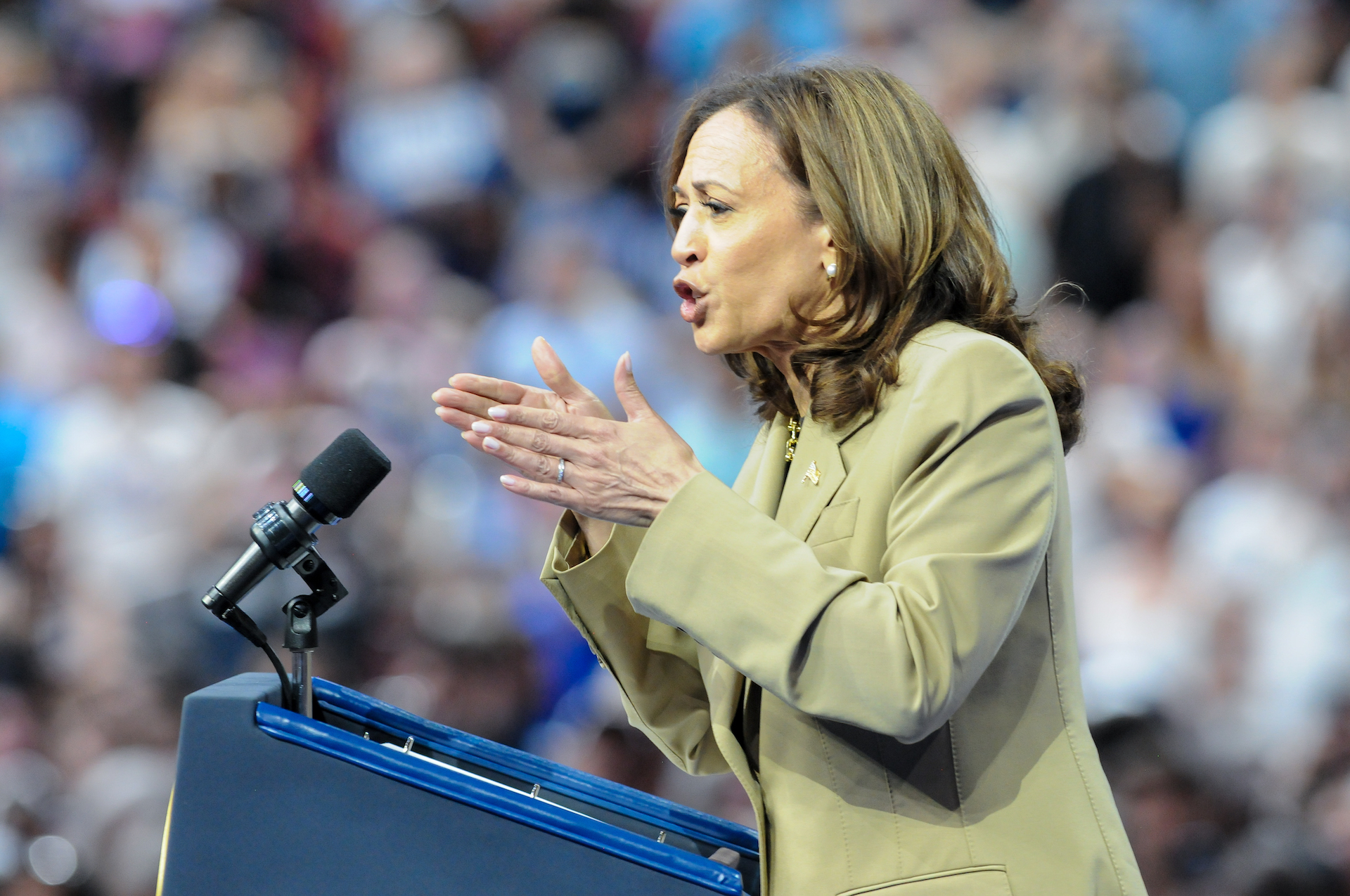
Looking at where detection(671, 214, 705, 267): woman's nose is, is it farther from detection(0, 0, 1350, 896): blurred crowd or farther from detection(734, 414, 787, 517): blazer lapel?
detection(0, 0, 1350, 896): blurred crowd

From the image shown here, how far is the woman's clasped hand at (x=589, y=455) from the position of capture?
1279 mm

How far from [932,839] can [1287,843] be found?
9.57 feet

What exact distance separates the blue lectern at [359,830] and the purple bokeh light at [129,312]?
12.0ft

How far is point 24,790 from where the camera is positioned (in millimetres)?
3930

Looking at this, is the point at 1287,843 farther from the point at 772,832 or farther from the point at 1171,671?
the point at 772,832

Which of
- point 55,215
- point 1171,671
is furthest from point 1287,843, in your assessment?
point 55,215

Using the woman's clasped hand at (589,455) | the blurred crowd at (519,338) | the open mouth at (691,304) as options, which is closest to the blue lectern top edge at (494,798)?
the woman's clasped hand at (589,455)

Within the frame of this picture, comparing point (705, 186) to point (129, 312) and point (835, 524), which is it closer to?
point (835, 524)

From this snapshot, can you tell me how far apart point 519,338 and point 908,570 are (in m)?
3.39

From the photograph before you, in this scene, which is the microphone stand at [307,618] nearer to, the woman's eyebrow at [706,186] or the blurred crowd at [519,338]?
the woman's eyebrow at [706,186]

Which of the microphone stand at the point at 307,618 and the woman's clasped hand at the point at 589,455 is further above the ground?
the woman's clasped hand at the point at 589,455

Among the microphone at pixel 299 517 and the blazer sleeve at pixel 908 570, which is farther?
the microphone at pixel 299 517

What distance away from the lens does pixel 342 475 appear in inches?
51.9

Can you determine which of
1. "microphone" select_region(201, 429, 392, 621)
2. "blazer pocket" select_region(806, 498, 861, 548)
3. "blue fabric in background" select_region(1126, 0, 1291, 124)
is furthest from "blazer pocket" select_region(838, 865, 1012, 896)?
"blue fabric in background" select_region(1126, 0, 1291, 124)
